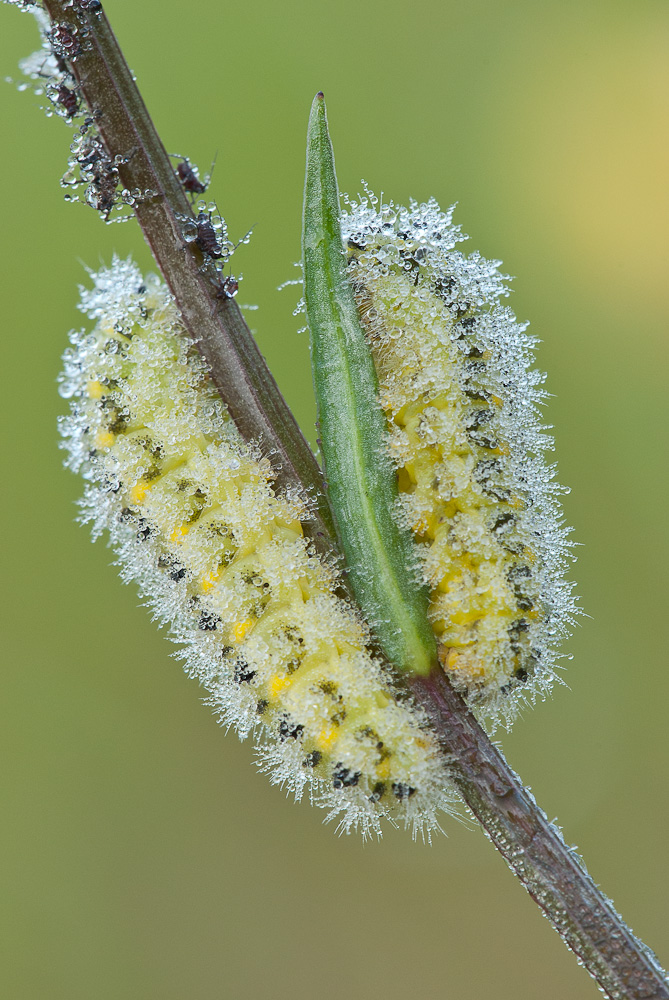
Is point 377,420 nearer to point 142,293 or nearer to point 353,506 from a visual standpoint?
point 353,506

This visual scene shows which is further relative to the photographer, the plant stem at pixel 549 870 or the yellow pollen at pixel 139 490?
the yellow pollen at pixel 139 490

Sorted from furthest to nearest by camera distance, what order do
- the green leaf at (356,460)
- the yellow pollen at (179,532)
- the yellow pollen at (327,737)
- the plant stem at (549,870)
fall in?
the yellow pollen at (179,532) → the yellow pollen at (327,737) → the green leaf at (356,460) → the plant stem at (549,870)

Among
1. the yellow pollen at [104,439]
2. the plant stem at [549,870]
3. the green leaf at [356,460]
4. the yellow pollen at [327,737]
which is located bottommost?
the plant stem at [549,870]

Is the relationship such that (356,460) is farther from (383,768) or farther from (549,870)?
(549,870)

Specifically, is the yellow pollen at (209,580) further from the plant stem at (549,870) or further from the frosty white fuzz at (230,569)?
the plant stem at (549,870)

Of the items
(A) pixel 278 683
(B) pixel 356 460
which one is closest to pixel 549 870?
(A) pixel 278 683

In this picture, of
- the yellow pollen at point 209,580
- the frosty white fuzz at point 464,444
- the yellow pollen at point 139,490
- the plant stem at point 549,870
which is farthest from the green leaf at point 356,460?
the yellow pollen at point 139,490

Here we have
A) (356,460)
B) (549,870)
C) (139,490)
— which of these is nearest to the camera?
(549,870)
